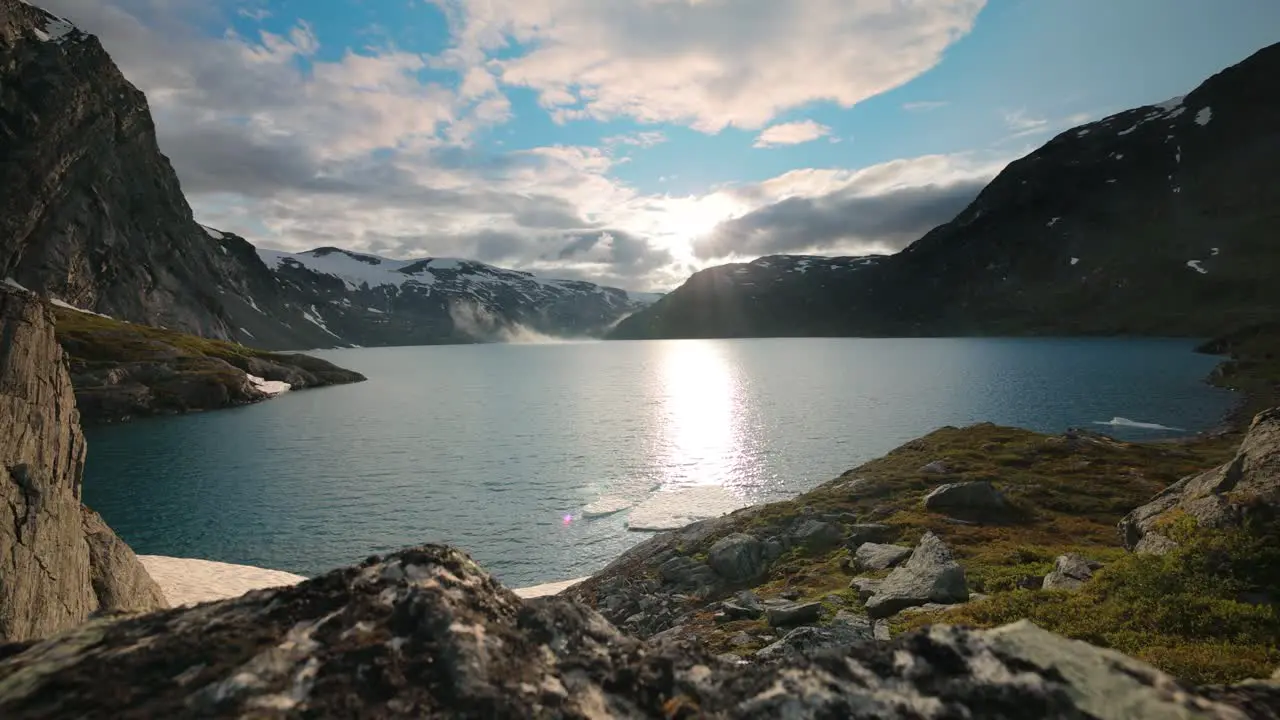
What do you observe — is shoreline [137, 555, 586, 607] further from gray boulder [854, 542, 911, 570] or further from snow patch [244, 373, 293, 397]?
snow patch [244, 373, 293, 397]

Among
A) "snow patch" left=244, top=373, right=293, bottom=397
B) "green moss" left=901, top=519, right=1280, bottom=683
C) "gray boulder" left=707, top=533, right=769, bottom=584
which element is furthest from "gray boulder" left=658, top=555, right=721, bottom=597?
"snow patch" left=244, top=373, right=293, bottom=397

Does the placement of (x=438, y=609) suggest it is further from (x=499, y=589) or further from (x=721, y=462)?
(x=721, y=462)

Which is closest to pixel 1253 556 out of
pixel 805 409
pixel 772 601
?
pixel 772 601

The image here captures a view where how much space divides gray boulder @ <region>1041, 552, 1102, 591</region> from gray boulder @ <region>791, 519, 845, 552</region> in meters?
12.0

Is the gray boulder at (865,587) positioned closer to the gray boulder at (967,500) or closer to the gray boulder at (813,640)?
the gray boulder at (813,640)

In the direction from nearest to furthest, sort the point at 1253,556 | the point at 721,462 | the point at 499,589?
the point at 499,589
the point at 1253,556
the point at 721,462

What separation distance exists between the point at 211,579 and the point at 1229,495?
43625 millimetres

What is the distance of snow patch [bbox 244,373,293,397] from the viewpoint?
135125mm

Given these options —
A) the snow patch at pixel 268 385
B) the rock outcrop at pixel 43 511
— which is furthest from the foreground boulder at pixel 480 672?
the snow patch at pixel 268 385

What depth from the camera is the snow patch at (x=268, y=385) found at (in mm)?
135125

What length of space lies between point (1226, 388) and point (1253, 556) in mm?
116541

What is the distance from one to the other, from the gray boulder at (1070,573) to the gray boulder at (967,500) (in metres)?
13.9

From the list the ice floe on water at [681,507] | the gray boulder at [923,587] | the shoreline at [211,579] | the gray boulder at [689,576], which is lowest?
the ice floe on water at [681,507]

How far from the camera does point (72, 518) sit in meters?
19.7
